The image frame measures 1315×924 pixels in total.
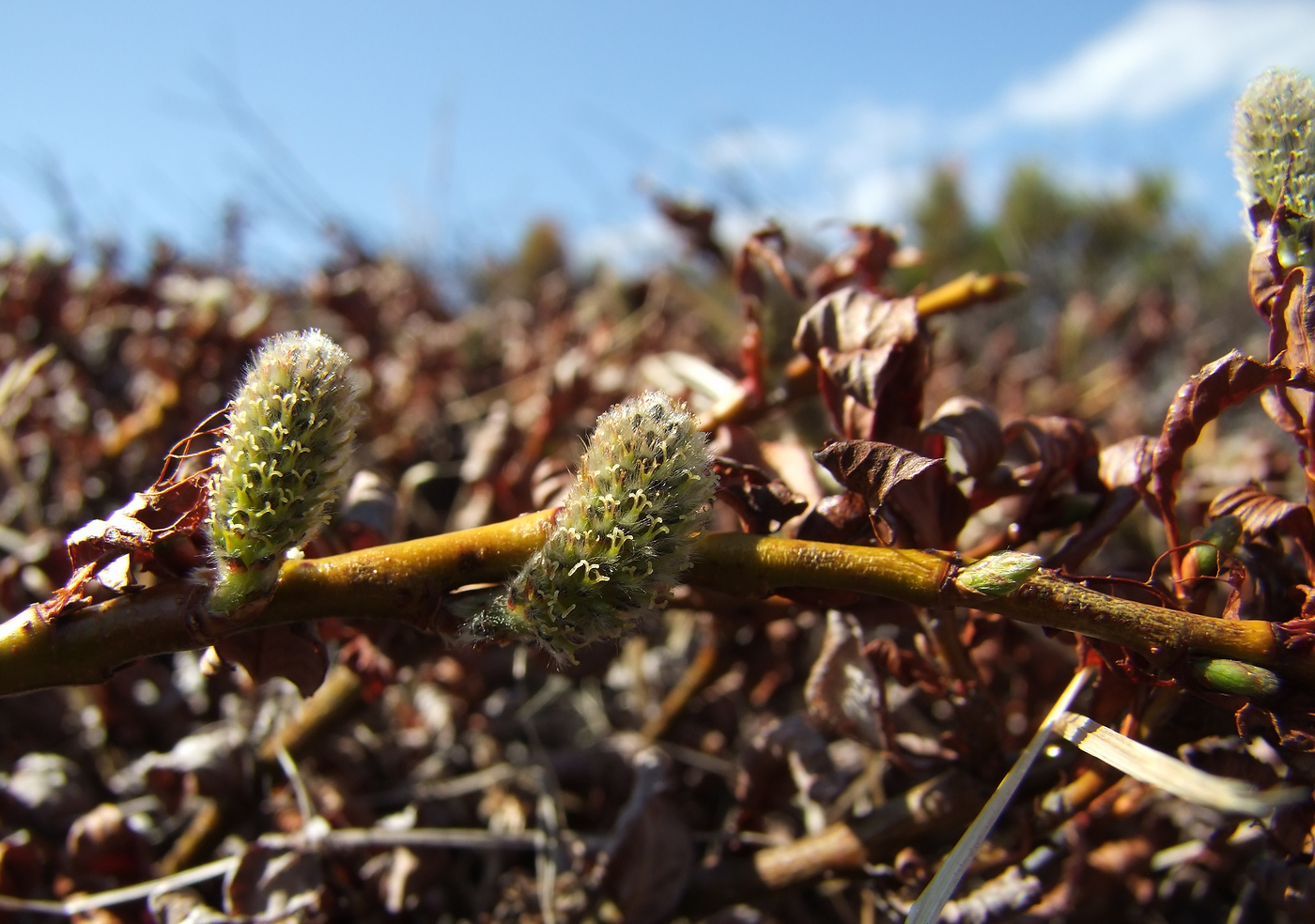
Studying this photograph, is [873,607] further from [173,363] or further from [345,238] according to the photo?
[345,238]

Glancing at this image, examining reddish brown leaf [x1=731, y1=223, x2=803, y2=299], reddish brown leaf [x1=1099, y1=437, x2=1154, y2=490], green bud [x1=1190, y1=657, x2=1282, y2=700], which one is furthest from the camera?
reddish brown leaf [x1=731, y1=223, x2=803, y2=299]

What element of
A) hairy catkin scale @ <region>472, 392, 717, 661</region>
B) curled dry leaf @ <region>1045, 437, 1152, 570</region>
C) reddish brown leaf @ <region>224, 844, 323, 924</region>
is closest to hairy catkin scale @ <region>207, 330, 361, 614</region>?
hairy catkin scale @ <region>472, 392, 717, 661</region>

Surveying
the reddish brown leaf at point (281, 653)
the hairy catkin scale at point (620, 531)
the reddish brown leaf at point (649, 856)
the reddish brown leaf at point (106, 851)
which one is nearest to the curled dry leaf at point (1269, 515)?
the hairy catkin scale at point (620, 531)

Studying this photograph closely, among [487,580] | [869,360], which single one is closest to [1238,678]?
[869,360]

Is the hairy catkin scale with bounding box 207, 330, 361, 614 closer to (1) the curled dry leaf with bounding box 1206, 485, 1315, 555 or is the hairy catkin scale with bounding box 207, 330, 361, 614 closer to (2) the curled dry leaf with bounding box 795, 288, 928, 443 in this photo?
(2) the curled dry leaf with bounding box 795, 288, 928, 443

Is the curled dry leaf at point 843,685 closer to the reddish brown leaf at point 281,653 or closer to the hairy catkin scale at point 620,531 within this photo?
the hairy catkin scale at point 620,531

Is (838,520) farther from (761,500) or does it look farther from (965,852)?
(965,852)
